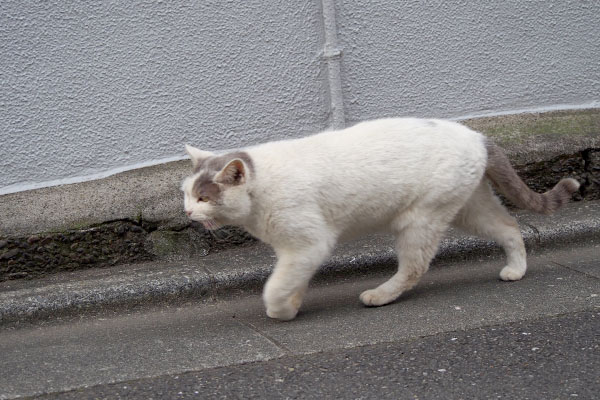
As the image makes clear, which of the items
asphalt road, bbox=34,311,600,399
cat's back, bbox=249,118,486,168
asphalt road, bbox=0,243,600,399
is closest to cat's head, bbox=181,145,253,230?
cat's back, bbox=249,118,486,168

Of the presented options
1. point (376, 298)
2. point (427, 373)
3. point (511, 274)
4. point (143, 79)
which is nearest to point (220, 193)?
point (376, 298)

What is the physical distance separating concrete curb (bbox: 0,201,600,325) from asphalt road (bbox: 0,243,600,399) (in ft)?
0.28

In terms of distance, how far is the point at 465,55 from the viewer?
5.66 m

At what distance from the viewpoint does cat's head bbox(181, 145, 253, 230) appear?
3.79 m

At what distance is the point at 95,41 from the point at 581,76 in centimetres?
393

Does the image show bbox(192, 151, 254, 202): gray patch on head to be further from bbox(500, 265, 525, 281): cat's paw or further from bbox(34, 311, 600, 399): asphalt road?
bbox(500, 265, 525, 281): cat's paw

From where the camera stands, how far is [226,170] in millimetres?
3760

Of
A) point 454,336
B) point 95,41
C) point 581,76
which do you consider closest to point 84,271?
point 95,41

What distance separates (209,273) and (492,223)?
1871 mm

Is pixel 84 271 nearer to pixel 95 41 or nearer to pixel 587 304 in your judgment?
pixel 95 41

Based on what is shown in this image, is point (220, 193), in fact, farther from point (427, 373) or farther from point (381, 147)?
point (427, 373)

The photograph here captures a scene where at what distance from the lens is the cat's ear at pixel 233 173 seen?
3.74 meters

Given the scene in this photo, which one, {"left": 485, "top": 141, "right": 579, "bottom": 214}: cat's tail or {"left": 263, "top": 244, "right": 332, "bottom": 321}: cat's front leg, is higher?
{"left": 485, "top": 141, "right": 579, "bottom": 214}: cat's tail

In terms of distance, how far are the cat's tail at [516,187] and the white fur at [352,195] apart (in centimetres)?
12
